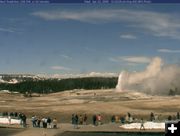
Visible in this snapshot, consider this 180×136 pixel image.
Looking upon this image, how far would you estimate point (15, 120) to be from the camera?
47.2 meters

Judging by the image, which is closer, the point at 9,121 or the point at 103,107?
the point at 9,121

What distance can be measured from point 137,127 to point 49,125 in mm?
8971

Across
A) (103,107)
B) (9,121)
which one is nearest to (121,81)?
(103,107)

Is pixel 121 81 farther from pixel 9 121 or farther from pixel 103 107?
pixel 9 121

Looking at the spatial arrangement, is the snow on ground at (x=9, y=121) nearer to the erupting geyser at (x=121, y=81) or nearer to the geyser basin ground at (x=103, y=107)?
the geyser basin ground at (x=103, y=107)

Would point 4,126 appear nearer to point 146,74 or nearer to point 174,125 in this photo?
point 174,125

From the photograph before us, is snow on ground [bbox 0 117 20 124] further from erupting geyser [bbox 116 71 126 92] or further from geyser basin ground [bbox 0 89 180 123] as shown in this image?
erupting geyser [bbox 116 71 126 92]

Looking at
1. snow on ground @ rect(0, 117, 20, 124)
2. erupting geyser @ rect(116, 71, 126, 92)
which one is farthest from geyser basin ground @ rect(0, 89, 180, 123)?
erupting geyser @ rect(116, 71, 126, 92)

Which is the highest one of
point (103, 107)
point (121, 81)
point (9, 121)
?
point (9, 121)

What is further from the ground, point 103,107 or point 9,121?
point 9,121

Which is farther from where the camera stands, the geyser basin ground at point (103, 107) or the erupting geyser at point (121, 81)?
the erupting geyser at point (121, 81)

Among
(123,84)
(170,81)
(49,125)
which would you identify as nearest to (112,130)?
(49,125)

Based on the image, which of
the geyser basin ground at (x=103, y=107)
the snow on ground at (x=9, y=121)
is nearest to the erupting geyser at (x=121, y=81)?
the geyser basin ground at (x=103, y=107)

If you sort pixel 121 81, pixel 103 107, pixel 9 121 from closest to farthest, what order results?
pixel 9 121 → pixel 103 107 → pixel 121 81
